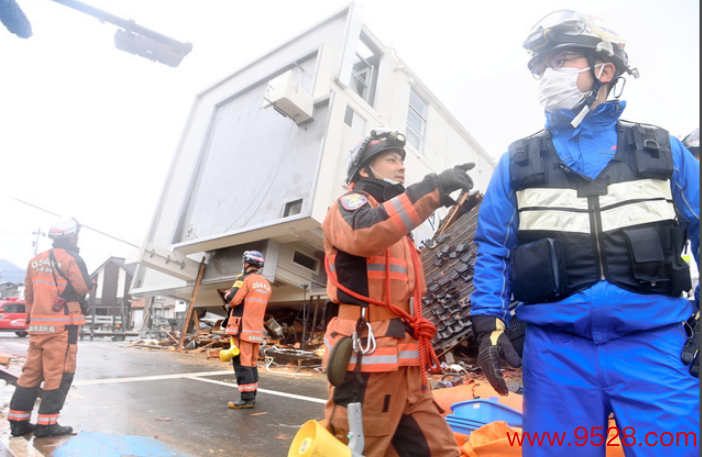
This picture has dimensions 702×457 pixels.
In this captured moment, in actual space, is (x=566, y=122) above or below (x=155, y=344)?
above

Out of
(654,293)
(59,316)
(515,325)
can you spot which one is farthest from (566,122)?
(59,316)

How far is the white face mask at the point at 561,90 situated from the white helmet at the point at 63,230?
15.6 ft

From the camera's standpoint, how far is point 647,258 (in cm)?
154

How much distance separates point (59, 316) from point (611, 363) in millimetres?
4647

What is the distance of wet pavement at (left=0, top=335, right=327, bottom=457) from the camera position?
341 centimetres

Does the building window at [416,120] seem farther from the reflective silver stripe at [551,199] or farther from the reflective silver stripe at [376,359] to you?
the reflective silver stripe at [376,359]

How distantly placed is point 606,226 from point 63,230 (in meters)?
5.01

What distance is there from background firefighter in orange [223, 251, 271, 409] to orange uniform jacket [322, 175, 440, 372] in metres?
3.58

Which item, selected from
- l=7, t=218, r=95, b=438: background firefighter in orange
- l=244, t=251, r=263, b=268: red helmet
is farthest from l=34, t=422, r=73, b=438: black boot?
l=244, t=251, r=263, b=268: red helmet

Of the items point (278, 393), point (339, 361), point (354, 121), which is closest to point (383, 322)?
point (339, 361)

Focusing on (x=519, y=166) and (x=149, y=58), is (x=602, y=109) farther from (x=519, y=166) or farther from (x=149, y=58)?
(x=149, y=58)

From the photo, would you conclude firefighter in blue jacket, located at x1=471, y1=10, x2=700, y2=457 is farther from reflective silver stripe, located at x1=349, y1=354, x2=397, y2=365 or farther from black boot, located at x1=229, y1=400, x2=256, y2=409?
black boot, located at x1=229, y1=400, x2=256, y2=409

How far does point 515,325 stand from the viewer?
1925 millimetres

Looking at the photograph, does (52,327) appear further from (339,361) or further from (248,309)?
(339,361)
